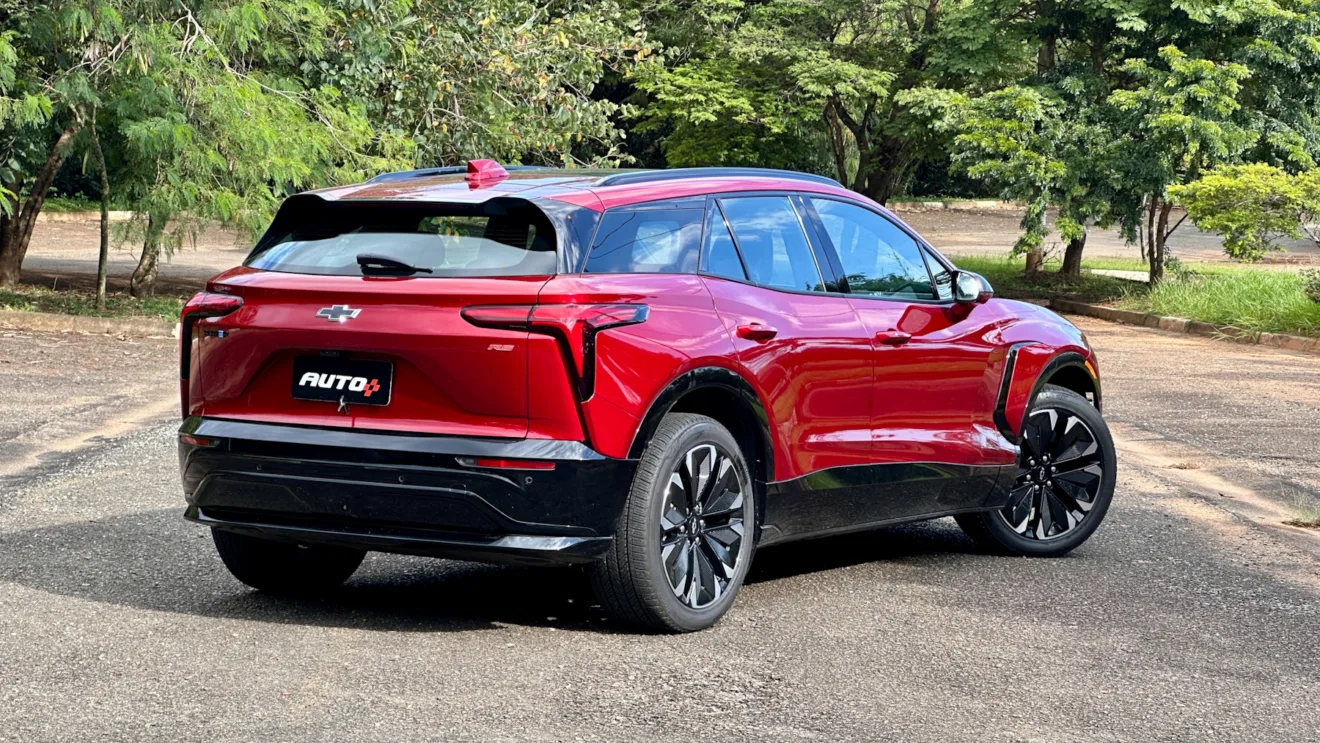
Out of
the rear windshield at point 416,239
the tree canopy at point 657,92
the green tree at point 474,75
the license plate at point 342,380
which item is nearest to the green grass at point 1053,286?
the tree canopy at point 657,92

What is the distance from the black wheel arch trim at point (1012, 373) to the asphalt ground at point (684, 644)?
0.63m

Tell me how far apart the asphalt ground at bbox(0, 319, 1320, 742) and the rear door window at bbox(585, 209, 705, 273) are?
129 centimetres

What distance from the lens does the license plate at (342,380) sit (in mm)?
5746

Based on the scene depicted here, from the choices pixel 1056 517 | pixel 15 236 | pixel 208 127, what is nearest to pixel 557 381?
pixel 1056 517

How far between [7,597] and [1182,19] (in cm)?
2368

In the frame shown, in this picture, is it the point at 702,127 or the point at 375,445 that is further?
the point at 702,127

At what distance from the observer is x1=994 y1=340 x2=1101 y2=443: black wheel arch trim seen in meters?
7.69

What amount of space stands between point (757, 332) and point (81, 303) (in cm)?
1567

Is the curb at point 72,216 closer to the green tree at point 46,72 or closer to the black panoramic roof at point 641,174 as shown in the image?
the green tree at point 46,72

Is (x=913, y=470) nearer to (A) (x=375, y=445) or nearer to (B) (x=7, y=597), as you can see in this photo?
(A) (x=375, y=445)

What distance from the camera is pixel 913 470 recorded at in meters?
7.23

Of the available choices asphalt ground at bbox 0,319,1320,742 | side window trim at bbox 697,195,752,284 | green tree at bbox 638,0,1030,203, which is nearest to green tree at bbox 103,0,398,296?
asphalt ground at bbox 0,319,1320,742

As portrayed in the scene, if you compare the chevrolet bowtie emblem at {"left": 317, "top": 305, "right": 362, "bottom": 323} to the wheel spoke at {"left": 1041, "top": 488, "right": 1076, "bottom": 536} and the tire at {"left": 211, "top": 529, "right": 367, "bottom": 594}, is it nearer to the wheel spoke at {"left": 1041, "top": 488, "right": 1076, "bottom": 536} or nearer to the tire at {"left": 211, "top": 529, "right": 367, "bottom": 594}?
the tire at {"left": 211, "top": 529, "right": 367, "bottom": 594}

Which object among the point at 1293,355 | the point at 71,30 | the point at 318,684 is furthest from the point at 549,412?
the point at 1293,355
